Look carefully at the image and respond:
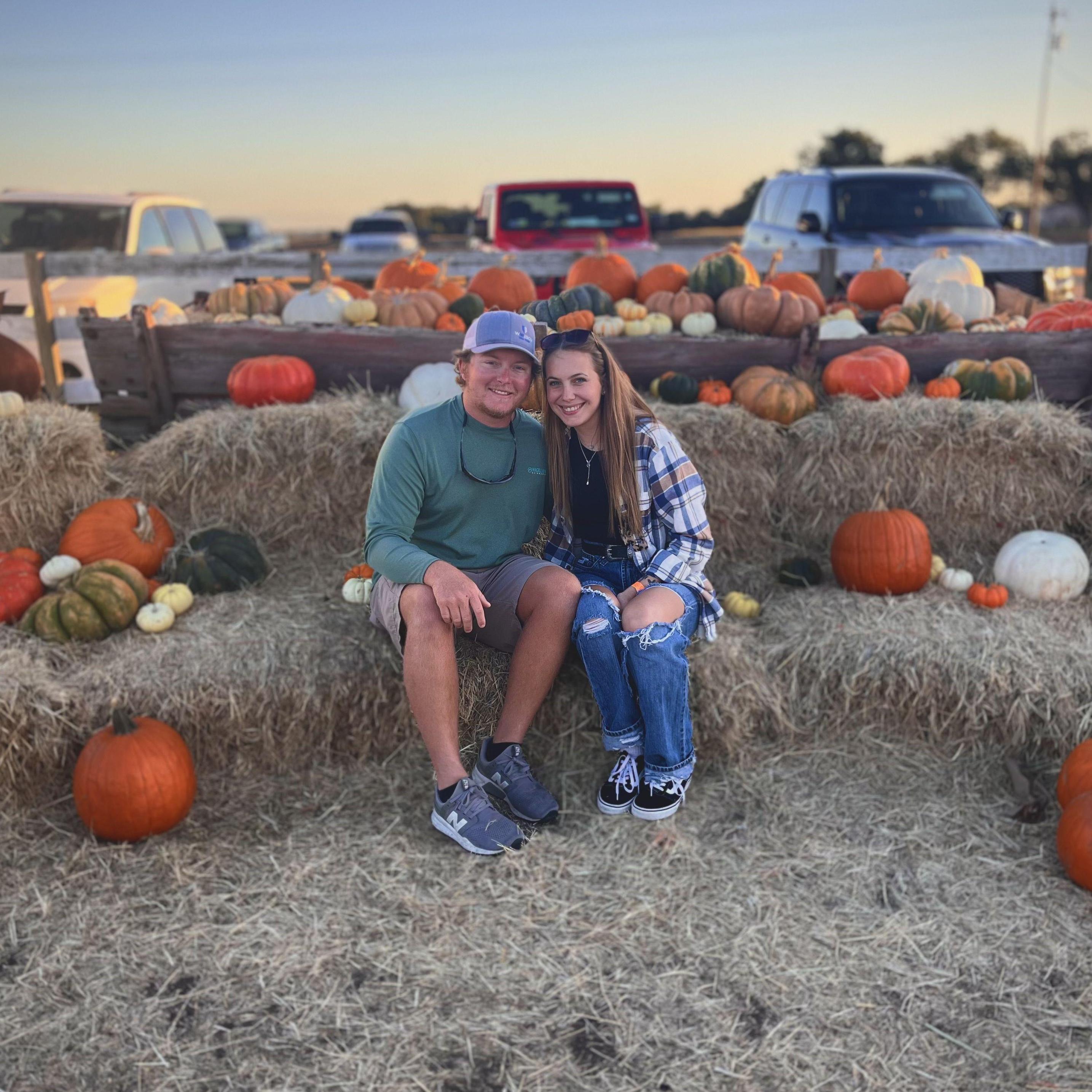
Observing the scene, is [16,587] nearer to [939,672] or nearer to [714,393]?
[714,393]

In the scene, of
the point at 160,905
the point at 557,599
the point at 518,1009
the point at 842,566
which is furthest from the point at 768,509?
the point at 160,905

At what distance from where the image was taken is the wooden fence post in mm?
6945

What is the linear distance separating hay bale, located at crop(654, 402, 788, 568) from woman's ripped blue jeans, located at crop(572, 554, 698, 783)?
1.36 m

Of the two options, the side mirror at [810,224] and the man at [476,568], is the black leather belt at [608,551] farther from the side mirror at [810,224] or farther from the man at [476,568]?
the side mirror at [810,224]

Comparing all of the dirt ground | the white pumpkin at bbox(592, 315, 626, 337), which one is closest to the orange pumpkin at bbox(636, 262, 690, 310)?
the white pumpkin at bbox(592, 315, 626, 337)

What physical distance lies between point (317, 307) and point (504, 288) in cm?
112

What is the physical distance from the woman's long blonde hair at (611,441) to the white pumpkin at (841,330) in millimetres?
2290

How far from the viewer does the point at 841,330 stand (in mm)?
5363

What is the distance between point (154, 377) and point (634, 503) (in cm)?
301

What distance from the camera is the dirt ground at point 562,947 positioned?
241cm

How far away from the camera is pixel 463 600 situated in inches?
120

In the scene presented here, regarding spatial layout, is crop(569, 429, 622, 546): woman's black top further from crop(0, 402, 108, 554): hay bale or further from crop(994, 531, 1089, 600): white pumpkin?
crop(0, 402, 108, 554): hay bale

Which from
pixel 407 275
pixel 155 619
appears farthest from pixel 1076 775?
pixel 407 275

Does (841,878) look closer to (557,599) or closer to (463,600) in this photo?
Result: (557,599)
